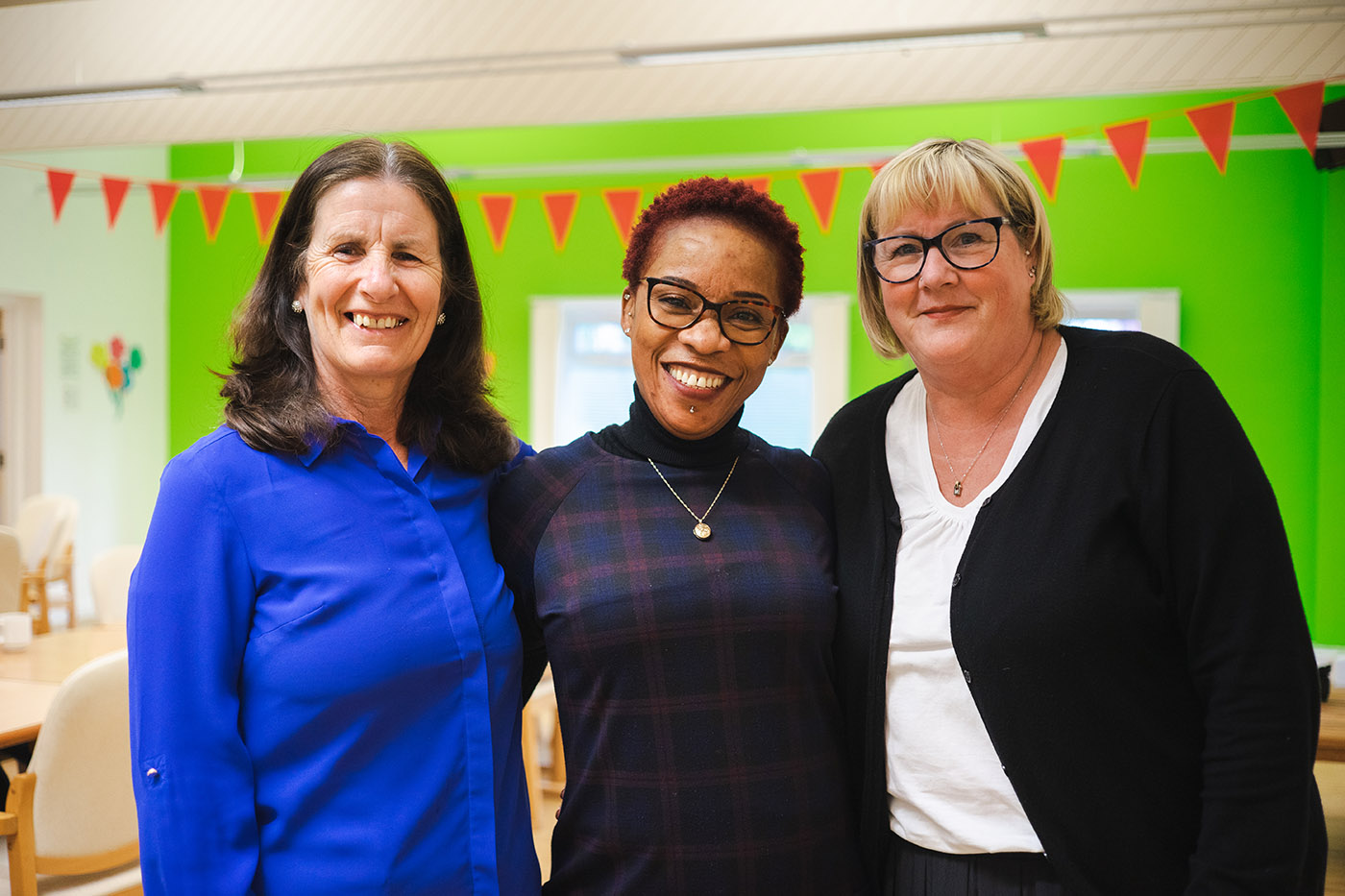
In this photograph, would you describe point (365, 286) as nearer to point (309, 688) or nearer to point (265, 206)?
point (309, 688)

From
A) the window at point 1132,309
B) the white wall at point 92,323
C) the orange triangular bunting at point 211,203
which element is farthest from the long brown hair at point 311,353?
the white wall at point 92,323

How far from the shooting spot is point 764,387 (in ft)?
24.2

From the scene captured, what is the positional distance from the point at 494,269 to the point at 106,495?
3.53 m

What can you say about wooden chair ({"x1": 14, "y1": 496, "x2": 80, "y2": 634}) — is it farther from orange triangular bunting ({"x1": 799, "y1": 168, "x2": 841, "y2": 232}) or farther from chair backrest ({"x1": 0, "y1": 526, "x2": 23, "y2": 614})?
orange triangular bunting ({"x1": 799, "y1": 168, "x2": 841, "y2": 232})

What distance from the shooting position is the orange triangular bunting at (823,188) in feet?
16.9

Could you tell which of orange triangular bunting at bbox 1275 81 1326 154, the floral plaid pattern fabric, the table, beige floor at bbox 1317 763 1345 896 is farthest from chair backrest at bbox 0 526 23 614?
orange triangular bunting at bbox 1275 81 1326 154

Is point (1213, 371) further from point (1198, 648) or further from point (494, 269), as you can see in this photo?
point (1198, 648)

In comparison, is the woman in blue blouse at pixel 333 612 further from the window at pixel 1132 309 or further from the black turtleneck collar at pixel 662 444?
the window at pixel 1132 309

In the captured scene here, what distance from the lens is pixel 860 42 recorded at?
174 inches

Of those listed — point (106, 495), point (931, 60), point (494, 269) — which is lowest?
point (106, 495)

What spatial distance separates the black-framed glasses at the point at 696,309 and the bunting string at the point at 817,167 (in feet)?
10.3

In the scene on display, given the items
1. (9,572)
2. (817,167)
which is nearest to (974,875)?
(9,572)

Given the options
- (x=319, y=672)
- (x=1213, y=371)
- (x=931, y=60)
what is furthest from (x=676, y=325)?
(x=1213, y=371)

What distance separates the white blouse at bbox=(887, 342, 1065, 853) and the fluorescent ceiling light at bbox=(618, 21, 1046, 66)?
3.13 meters
